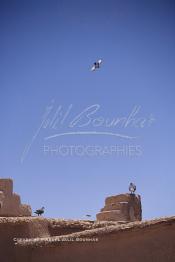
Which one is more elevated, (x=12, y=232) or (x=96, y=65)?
(x=96, y=65)

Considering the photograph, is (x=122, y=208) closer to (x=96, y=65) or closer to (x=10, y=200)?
(x=10, y=200)

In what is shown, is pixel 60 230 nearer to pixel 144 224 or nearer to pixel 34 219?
pixel 34 219

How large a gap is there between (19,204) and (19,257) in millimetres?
10805

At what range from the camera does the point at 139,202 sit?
27.0 m

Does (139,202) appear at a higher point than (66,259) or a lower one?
higher

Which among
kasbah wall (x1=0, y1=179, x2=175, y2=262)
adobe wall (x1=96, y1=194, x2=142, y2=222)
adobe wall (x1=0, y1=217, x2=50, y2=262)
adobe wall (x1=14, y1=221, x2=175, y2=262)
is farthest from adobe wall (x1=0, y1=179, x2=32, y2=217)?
adobe wall (x1=14, y1=221, x2=175, y2=262)

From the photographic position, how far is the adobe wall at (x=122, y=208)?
24.2 metres

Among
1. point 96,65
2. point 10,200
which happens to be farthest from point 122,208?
point 96,65

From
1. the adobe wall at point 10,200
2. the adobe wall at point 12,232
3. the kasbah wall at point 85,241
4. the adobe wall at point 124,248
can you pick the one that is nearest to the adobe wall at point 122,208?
the adobe wall at point 10,200

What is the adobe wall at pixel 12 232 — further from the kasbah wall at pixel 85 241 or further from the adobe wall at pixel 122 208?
the adobe wall at pixel 122 208

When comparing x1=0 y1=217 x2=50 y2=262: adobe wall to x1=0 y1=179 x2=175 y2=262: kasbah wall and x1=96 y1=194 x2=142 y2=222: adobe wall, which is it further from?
x1=96 y1=194 x2=142 y2=222: adobe wall

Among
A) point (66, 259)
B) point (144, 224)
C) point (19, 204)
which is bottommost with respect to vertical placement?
point (66, 259)

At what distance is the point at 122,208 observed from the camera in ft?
82.2

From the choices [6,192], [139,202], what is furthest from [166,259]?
[139,202]
